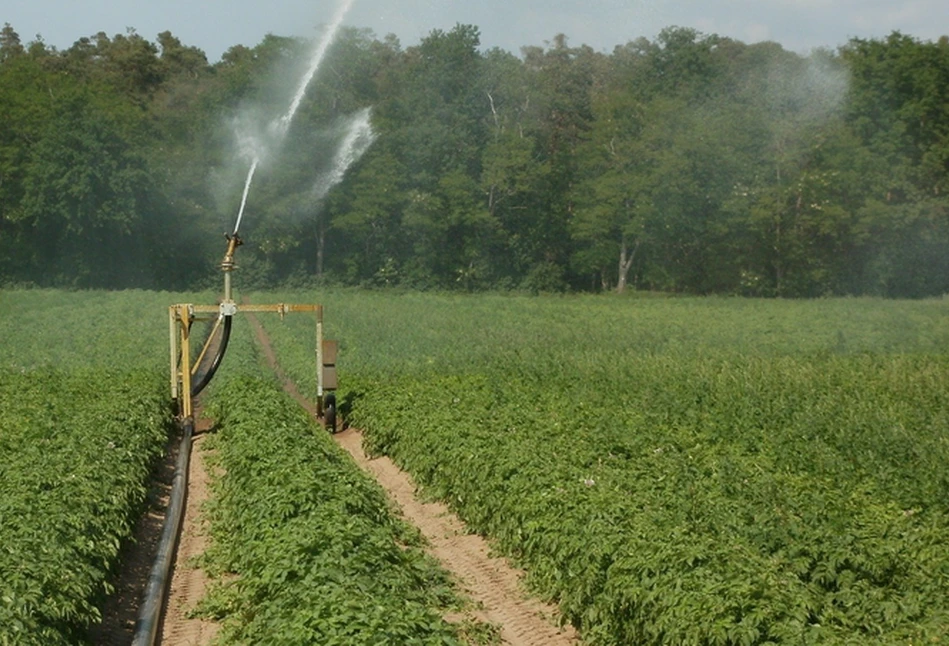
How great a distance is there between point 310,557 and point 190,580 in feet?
9.12

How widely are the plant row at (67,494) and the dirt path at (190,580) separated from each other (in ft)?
2.14

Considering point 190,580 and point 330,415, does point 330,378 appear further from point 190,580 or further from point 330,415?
point 190,580

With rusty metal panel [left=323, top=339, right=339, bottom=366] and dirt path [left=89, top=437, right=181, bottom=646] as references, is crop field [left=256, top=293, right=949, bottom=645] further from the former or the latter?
dirt path [left=89, top=437, right=181, bottom=646]

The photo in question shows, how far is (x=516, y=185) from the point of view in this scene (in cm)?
7125

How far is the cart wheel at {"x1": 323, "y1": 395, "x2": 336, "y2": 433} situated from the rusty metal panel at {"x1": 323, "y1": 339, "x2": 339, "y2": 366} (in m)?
0.60

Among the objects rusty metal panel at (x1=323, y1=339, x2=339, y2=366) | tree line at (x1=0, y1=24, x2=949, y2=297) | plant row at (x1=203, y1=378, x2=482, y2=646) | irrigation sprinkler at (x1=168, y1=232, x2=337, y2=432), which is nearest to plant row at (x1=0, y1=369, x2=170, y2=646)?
Answer: irrigation sprinkler at (x1=168, y1=232, x2=337, y2=432)

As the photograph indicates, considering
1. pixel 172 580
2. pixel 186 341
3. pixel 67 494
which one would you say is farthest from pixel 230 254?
pixel 67 494

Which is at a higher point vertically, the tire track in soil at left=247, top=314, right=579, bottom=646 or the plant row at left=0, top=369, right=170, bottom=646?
the plant row at left=0, top=369, right=170, bottom=646

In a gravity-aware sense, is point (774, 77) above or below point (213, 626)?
above

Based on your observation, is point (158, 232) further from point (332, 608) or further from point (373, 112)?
point (332, 608)

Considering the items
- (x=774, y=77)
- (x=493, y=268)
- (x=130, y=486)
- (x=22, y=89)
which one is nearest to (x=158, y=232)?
(x=22, y=89)

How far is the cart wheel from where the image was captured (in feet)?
68.0

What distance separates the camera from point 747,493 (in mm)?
11625

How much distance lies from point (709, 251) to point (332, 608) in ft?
214
